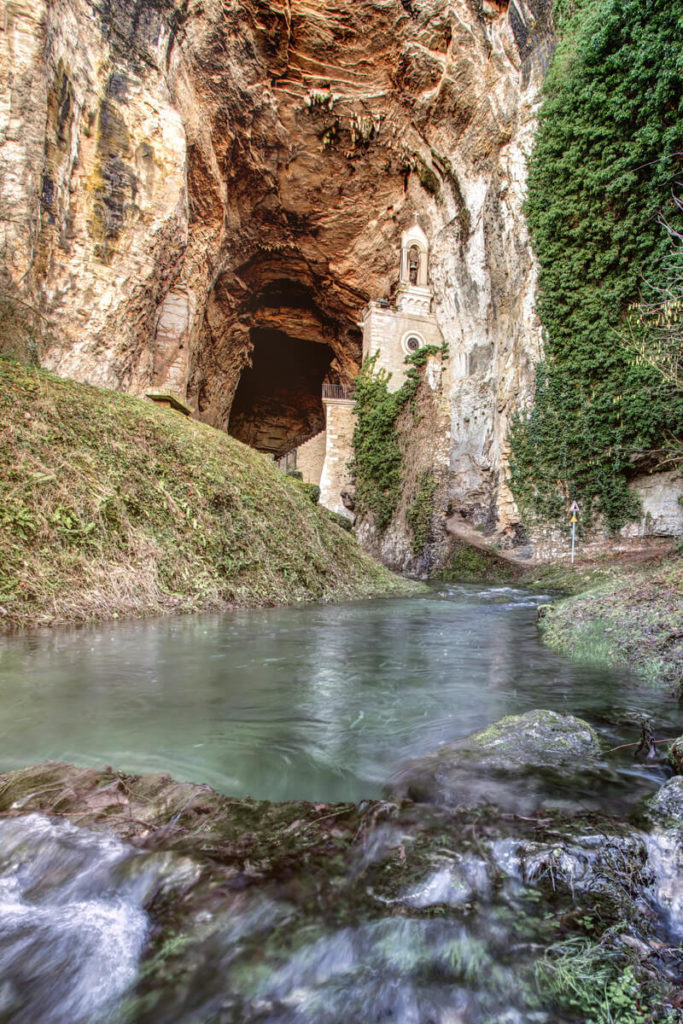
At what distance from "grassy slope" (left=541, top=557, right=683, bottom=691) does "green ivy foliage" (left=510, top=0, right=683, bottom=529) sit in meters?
7.02

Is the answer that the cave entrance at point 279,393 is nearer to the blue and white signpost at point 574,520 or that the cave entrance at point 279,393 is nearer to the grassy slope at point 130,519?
the blue and white signpost at point 574,520

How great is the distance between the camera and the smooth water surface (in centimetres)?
194

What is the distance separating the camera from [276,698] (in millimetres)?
2811

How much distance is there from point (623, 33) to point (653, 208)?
161 inches

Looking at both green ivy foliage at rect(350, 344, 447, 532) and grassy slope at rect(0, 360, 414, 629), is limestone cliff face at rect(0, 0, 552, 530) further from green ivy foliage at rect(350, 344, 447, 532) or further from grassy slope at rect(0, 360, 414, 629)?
grassy slope at rect(0, 360, 414, 629)

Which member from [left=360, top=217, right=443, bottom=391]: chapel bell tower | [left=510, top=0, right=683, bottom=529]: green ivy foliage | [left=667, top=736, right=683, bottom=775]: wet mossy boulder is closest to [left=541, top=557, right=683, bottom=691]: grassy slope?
[left=667, top=736, right=683, bottom=775]: wet mossy boulder

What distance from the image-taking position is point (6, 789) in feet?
5.27

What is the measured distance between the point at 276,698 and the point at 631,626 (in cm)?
318

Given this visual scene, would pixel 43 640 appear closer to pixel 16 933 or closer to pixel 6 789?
pixel 6 789

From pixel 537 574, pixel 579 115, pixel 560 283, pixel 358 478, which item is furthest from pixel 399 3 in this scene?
pixel 537 574

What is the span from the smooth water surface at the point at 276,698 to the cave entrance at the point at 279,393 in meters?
25.1

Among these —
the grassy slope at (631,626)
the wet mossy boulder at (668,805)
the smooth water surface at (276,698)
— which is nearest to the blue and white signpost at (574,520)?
the grassy slope at (631,626)

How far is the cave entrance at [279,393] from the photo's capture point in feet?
95.3

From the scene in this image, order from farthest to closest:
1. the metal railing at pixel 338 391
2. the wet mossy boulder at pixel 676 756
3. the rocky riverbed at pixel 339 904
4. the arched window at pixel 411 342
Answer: the metal railing at pixel 338 391
the arched window at pixel 411 342
the wet mossy boulder at pixel 676 756
the rocky riverbed at pixel 339 904
